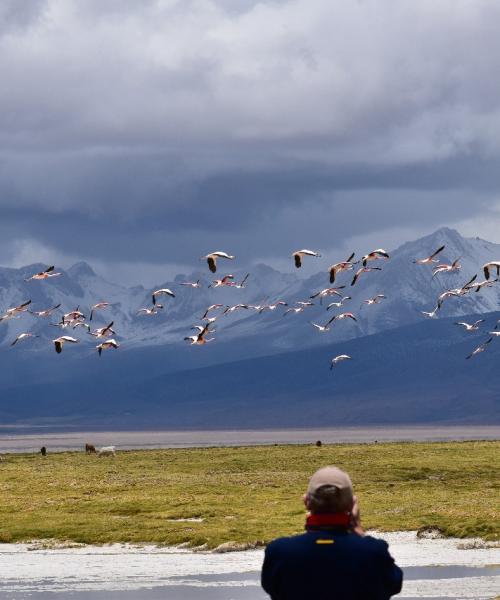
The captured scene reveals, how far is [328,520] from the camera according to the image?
1041cm

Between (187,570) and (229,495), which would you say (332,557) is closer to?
(187,570)

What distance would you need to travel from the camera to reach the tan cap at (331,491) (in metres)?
10.2

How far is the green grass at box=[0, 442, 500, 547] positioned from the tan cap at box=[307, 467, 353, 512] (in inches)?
1233

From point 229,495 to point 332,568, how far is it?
47.5m

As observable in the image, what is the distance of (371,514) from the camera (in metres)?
48.0

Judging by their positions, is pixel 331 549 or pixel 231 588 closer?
pixel 331 549

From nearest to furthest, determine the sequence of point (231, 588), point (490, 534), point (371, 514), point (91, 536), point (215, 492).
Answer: point (231, 588), point (490, 534), point (91, 536), point (371, 514), point (215, 492)

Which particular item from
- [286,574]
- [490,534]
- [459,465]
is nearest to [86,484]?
[459,465]

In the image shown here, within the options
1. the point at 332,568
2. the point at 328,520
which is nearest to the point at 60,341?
the point at 328,520

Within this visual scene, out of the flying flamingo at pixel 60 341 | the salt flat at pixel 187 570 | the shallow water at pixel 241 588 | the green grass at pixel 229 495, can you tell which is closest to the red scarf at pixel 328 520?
the shallow water at pixel 241 588

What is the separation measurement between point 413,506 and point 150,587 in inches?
753

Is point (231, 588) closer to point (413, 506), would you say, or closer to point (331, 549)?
point (413, 506)

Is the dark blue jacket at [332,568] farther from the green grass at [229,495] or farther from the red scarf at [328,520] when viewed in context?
the green grass at [229,495]

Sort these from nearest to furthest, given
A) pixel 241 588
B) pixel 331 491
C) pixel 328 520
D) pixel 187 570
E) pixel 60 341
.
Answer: pixel 331 491 < pixel 328 520 < pixel 241 588 < pixel 187 570 < pixel 60 341
